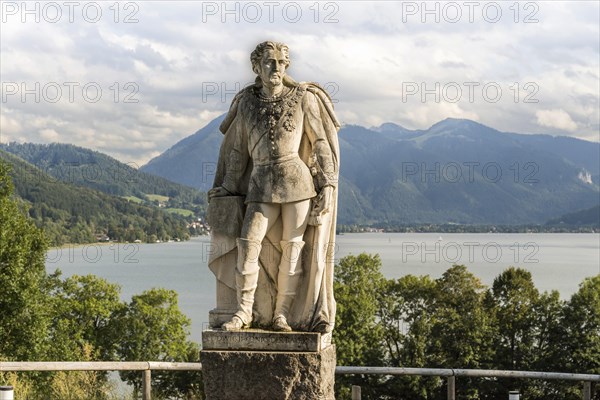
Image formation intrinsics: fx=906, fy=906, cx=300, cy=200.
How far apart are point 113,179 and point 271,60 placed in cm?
13111

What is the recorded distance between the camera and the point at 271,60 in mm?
7617

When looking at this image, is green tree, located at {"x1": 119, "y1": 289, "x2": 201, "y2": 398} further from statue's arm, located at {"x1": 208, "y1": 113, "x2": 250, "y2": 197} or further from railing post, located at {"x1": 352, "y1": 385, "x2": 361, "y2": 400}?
statue's arm, located at {"x1": 208, "y1": 113, "x2": 250, "y2": 197}

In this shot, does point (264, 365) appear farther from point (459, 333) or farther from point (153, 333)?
point (153, 333)

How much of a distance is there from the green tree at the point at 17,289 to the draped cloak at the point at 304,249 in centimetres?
1665

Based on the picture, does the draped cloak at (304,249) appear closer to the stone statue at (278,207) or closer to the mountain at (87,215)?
the stone statue at (278,207)

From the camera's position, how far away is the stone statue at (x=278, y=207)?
24.7 ft

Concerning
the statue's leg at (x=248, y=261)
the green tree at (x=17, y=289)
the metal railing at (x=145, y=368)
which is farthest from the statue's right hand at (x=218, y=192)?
the green tree at (x=17, y=289)

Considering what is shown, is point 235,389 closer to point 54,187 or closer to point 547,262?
point 547,262

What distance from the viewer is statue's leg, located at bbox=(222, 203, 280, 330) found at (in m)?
7.47

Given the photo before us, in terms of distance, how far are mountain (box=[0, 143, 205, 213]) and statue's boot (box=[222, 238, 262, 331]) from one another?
9476 centimetres

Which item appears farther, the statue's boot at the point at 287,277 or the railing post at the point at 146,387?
the railing post at the point at 146,387

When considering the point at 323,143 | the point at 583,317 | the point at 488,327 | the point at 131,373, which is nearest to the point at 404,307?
the point at 488,327

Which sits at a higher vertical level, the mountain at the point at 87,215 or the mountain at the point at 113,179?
the mountain at the point at 113,179

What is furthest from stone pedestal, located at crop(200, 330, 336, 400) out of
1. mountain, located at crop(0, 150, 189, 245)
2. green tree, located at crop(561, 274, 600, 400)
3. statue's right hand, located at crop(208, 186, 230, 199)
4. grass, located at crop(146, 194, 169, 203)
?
grass, located at crop(146, 194, 169, 203)
